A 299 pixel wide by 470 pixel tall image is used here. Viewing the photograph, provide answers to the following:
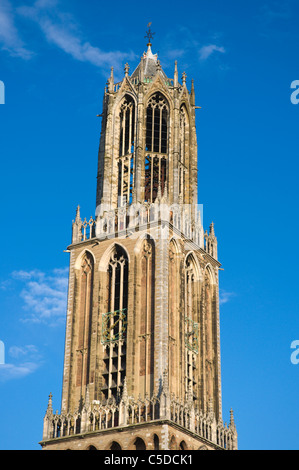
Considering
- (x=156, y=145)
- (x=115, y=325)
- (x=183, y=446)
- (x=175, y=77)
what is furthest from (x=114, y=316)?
(x=175, y=77)

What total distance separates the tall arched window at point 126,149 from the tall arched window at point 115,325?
5.70 meters

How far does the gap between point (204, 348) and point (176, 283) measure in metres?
5.54

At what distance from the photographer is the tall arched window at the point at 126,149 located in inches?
3066

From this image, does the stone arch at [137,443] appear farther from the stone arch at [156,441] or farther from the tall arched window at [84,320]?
the tall arched window at [84,320]

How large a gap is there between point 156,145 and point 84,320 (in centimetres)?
1600

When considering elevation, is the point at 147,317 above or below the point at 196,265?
Result: below

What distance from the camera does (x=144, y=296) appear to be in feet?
234

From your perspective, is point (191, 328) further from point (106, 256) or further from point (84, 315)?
point (106, 256)

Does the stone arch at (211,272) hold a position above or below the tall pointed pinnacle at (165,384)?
above

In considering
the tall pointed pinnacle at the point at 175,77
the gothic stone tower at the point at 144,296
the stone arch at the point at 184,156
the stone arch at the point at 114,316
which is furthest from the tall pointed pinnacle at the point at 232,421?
the tall pointed pinnacle at the point at 175,77

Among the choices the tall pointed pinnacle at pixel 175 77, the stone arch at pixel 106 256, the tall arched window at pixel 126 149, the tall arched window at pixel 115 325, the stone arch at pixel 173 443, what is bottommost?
the stone arch at pixel 173 443

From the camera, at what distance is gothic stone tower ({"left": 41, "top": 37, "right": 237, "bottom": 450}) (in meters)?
66.4
